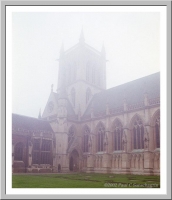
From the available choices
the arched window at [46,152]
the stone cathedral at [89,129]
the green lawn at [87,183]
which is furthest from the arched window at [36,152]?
the green lawn at [87,183]

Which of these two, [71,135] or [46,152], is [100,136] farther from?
[46,152]

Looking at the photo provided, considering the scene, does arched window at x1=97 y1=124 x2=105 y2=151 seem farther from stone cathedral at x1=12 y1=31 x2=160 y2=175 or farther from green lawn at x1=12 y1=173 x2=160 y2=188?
green lawn at x1=12 y1=173 x2=160 y2=188

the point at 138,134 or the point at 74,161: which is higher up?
the point at 138,134

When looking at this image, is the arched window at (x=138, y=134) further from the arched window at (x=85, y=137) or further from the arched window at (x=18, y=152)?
the arched window at (x=18, y=152)

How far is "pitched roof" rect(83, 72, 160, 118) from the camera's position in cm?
4317

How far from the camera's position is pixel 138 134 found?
139 feet

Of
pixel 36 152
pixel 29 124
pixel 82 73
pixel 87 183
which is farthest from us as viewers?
pixel 82 73

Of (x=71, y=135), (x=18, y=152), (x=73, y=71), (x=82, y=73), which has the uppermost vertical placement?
(x=73, y=71)

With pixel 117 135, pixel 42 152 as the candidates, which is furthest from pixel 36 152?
pixel 117 135

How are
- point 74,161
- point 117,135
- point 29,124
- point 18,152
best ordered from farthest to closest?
point 74,161, point 29,124, point 117,135, point 18,152

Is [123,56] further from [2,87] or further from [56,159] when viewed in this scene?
[56,159]

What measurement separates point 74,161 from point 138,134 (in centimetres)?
1464

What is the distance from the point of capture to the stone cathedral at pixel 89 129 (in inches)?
1604

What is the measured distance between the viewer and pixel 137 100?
44875mm
